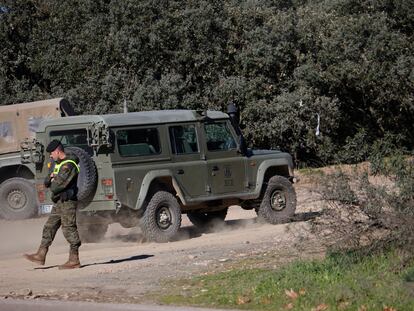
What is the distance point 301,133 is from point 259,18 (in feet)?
14.4

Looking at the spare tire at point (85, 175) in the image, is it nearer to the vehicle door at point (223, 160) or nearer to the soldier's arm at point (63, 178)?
the soldier's arm at point (63, 178)

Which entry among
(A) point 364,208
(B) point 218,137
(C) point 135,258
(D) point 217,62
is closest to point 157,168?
(B) point 218,137

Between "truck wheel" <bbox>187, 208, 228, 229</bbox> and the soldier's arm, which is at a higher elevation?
the soldier's arm

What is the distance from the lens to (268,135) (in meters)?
25.0

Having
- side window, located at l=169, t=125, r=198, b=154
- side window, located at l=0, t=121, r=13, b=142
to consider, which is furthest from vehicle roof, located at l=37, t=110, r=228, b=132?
side window, located at l=0, t=121, r=13, b=142

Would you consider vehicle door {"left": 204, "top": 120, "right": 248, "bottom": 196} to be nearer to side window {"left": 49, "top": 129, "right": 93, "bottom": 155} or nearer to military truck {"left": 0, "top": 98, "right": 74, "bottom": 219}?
side window {"left": 49, "top": 129, "right": 93, "bottom": 155}

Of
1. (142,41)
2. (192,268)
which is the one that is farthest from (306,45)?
(192,268)

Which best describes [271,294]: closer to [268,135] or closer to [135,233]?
[135,233]

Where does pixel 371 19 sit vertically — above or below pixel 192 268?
above

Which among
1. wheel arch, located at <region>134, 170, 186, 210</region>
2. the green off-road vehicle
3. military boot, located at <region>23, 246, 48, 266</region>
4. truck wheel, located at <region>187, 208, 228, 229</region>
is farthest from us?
truck wheel, located at <region>187, 208, 228, 229</region>

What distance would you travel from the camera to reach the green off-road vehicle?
12.8 m

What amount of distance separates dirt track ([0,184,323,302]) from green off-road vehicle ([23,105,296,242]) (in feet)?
1.59

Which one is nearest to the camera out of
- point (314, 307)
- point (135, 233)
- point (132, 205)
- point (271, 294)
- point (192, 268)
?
point (314, 307)

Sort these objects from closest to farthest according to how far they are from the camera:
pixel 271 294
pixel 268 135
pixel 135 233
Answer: pixel 271 294
pixel 135 233
pixel 268 135
